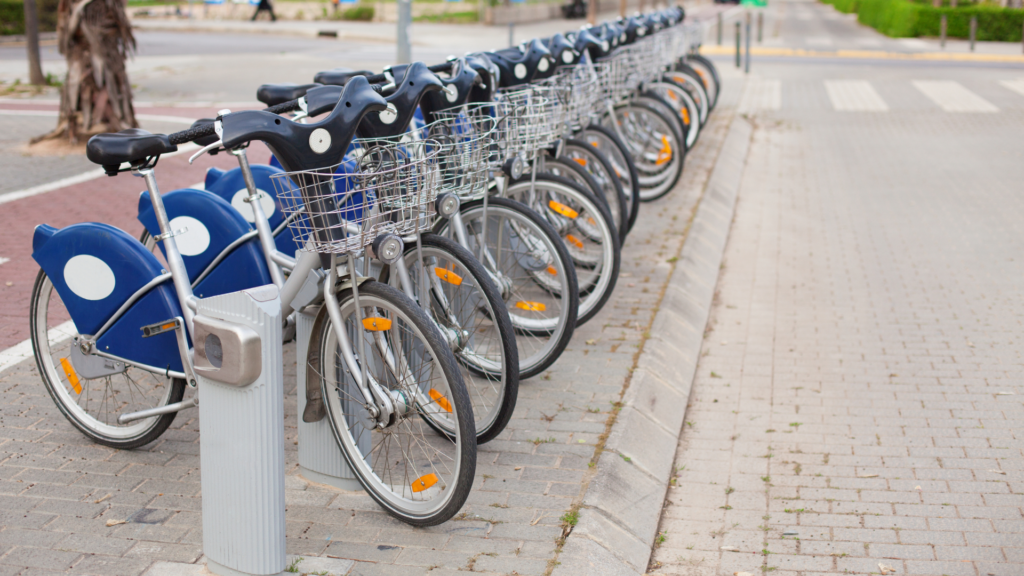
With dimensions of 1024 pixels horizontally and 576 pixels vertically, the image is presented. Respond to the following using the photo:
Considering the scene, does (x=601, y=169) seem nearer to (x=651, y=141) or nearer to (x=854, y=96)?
(x=651, y=141)

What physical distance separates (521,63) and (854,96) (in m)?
11.9

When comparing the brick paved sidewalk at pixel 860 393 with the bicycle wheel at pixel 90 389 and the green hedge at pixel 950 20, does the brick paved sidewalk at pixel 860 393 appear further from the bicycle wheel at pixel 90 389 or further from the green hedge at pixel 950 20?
the green hedge at pixel 950 20

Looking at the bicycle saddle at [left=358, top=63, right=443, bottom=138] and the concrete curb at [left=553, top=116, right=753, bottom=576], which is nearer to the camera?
the concrete curb at [left=553, top=116, right=753, bottom=576]

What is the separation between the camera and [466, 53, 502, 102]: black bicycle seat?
4625 millimetres

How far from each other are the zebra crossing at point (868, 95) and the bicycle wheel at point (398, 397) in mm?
11706

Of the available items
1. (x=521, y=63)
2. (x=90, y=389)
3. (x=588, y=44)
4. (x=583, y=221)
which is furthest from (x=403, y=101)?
(x=588, y=44)

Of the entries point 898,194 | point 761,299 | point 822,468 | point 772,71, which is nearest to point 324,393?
point 822,468

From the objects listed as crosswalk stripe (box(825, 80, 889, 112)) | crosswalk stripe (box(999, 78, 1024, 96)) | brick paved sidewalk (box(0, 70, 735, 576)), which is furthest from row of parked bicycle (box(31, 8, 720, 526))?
crosswalk stripe (box(999, 78, 1024, 96))

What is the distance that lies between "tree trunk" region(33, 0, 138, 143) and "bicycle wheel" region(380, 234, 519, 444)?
755 cm

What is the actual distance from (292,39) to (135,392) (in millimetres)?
26347

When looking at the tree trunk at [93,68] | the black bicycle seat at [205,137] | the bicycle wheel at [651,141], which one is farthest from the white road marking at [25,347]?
the tree trunk at [93,68]

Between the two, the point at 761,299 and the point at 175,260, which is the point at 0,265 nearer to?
the point at 175,260

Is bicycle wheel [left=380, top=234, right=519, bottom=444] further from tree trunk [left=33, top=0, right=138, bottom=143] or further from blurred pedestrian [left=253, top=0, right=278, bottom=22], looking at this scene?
blurred pedestrian [left=253, top=0, right=278, bottom=22]

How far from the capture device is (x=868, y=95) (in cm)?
1575
